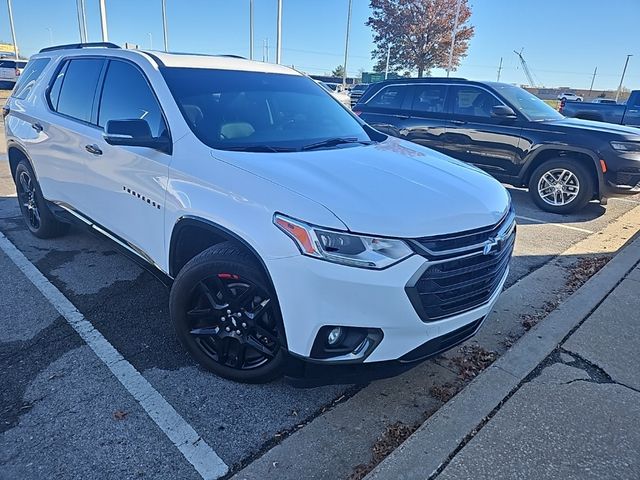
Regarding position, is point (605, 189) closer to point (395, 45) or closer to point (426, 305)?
point (426, 305)

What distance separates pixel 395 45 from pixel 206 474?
1882 inches

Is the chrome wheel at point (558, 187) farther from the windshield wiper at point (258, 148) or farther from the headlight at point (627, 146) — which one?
the windshield wiper at point (258, 148)

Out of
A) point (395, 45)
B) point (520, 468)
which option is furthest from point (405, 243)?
point (395, 45)

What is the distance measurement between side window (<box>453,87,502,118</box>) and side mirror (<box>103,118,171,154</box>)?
6121mm

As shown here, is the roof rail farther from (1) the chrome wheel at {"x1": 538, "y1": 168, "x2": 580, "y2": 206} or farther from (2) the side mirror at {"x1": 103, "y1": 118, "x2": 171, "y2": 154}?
(1) the chrome wheel at {"x1": 538, "y1": 168, "x2": 580, "y2": 206}

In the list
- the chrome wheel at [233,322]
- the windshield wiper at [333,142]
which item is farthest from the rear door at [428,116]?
the chrome wheel at [233,322]

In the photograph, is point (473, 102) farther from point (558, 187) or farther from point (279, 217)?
point (279, 217)

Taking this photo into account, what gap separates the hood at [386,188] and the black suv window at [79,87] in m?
1.88

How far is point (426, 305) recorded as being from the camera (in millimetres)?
2242

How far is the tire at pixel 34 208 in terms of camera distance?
476 cm

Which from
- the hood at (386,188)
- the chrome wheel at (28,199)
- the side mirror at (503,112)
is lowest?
the chrome wheel at (28,199)

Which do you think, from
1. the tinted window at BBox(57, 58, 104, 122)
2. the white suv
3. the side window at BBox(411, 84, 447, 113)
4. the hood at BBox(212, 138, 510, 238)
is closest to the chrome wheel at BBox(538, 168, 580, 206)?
the side window at BBox(411, 84, 447, 113)

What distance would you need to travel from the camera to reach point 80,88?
158 inches

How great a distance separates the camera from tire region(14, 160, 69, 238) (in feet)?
15.6
